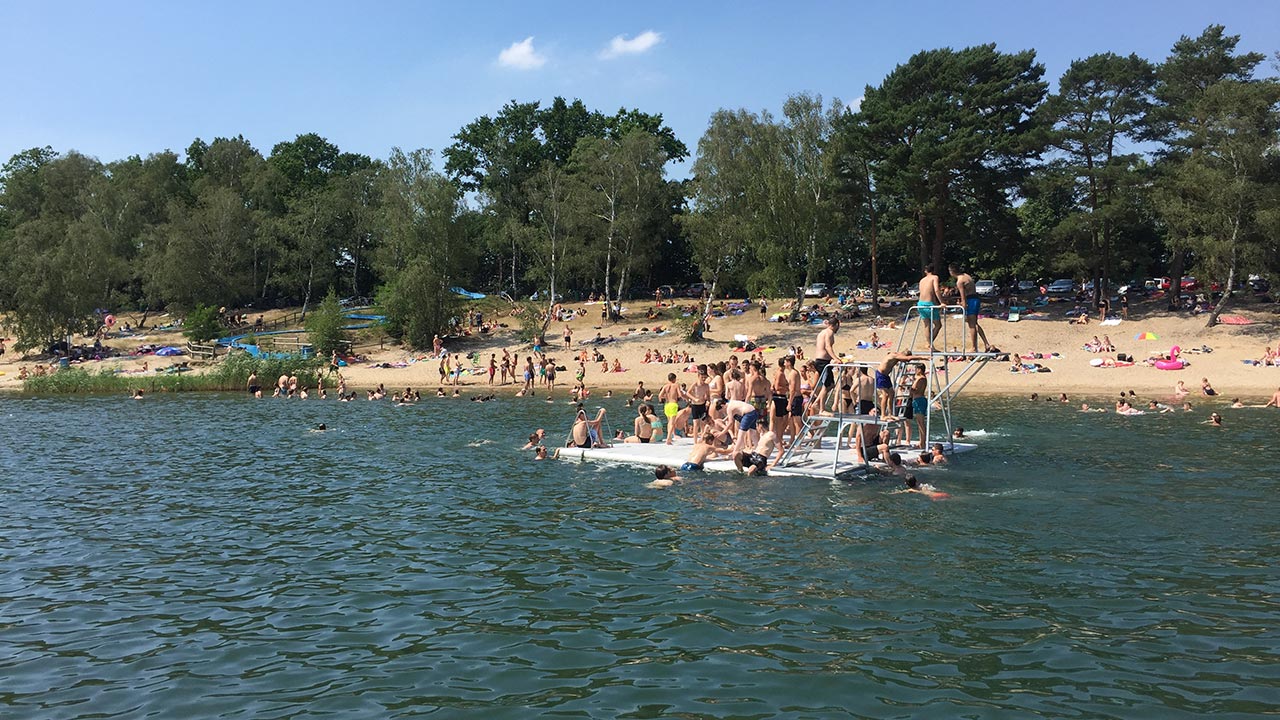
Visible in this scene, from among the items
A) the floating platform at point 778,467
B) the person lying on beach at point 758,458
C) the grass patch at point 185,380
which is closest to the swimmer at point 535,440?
the floating platform at point 778,467

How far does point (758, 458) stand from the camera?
20562 mm

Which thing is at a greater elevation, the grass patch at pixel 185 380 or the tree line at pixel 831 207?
the tree line at pixel 831 207

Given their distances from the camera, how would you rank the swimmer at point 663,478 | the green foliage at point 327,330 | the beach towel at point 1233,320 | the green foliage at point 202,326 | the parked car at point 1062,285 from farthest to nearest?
the parked car at point 1062,285 < the green foliage at point 202,326 < the green foliage at point 327,330 < the beach towel at point 1233,320 < the swimmer at point 663,478

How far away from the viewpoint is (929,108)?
5384 centimetres

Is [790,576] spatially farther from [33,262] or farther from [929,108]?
[33,262]

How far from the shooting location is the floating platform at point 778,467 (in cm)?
2038

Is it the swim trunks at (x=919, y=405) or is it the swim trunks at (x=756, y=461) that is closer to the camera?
the swim trunks at (x=756, y=461)

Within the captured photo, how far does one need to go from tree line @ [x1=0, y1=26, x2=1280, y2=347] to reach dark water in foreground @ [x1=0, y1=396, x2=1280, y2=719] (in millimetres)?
32791

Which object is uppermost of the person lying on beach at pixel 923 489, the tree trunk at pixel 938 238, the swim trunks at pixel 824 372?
the tree trunk at pixel 938 238

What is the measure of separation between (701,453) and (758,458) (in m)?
1.50

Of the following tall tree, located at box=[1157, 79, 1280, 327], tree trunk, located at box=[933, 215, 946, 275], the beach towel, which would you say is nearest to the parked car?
tree trunk, located at box=[933, 215, 946, 275]

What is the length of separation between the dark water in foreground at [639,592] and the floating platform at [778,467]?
2.43ft

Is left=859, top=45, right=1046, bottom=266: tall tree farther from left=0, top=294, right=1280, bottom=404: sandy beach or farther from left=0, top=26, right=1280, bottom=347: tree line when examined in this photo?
left=0, top=294, right=1280, bottom=404: sandy beach

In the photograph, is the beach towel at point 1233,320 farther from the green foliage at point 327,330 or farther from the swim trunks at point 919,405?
the green foliage at point 327,330
